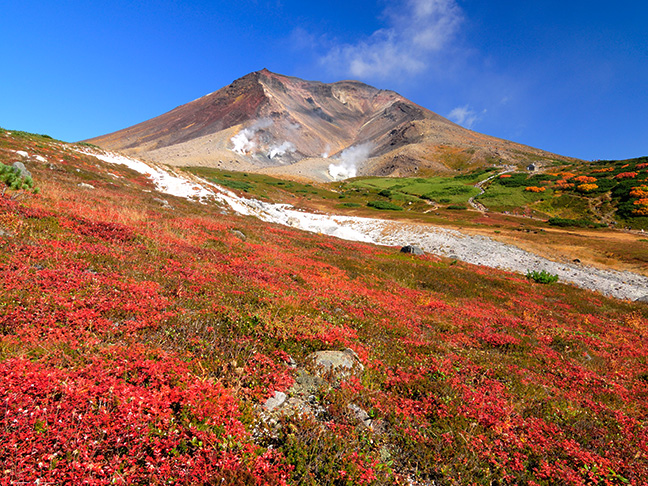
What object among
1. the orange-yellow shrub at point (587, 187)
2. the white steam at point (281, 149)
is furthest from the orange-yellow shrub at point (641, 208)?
the white steam at point (281, 149)

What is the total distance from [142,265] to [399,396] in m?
9.05

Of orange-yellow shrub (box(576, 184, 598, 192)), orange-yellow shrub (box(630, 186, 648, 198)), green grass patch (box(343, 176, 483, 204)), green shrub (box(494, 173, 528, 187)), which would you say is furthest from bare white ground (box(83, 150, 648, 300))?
green shrub (box(494, 173, 528, 187))

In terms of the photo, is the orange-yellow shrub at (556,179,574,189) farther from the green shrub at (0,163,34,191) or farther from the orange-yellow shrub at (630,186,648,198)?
the green shrub at (0,163,34,191)

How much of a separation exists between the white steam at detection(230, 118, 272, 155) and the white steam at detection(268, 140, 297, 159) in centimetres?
1073

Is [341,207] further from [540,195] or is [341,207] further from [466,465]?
[466,465]

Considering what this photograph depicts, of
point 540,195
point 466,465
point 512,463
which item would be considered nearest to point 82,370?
point 466,465

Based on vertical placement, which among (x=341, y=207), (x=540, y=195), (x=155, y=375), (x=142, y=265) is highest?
(x=540, y=195)

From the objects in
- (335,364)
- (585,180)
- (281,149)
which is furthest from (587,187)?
(281,149)

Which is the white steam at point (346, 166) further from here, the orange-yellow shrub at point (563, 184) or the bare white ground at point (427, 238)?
the bare white ground at point (427, 238)

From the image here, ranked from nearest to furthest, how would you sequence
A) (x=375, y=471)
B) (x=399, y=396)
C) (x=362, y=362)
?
(x=375, y=471)
(x=399, y=396)
(x=362, y=362)

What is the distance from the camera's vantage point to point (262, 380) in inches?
223

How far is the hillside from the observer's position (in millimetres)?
3770

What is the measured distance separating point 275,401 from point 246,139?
181289 mm

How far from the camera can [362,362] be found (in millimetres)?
7188
